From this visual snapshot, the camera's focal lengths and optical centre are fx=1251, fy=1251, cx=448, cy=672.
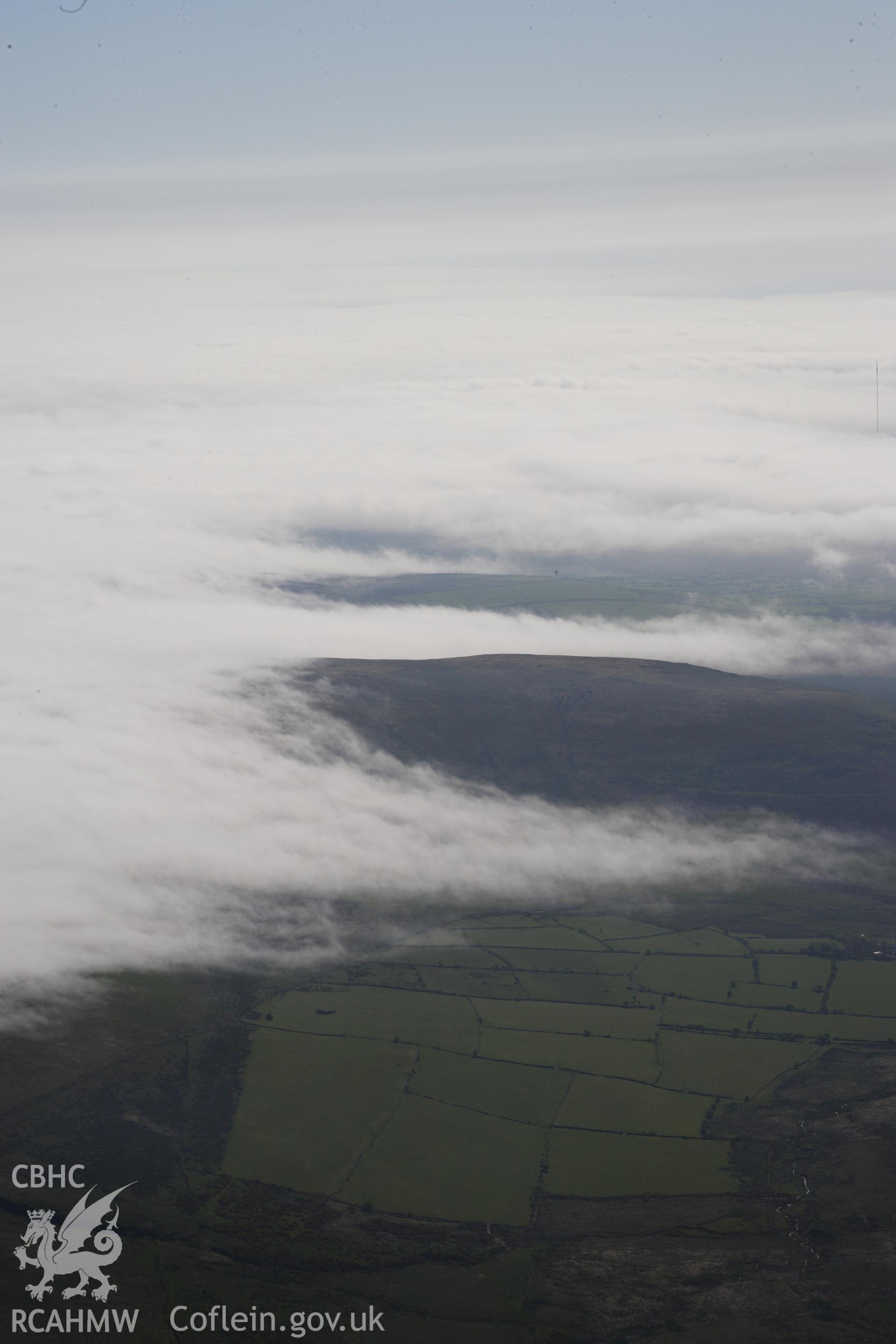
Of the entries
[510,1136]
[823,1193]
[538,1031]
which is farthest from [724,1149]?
[538,1031]

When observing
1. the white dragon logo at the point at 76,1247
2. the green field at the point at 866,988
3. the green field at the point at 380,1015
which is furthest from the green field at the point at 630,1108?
the white dragon logo at the point at 76,1247

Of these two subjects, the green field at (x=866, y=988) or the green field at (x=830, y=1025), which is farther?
the green field at (x=866, y=988)

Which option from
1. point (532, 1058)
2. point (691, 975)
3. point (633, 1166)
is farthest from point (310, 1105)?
point (691, 975)

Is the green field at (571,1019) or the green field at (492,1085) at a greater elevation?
the green field at (571,1019)

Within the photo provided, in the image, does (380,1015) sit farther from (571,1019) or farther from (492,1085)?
(571,1019)

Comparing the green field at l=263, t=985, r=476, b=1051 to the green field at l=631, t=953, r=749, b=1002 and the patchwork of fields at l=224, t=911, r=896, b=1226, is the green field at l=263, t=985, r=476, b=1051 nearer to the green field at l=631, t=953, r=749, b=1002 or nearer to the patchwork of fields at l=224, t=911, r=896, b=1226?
the patchwork of fields at l=224, t=911, r=896, b=1226

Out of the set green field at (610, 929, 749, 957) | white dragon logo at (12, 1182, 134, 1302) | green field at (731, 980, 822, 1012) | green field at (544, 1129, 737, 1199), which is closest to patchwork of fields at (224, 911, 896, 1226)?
green field at (544, 1129, 737, 1199)

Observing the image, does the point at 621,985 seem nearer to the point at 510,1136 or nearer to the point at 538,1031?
the point at 538,1031

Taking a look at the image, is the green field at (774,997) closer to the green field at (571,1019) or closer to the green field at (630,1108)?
the green field at (571,1019)
